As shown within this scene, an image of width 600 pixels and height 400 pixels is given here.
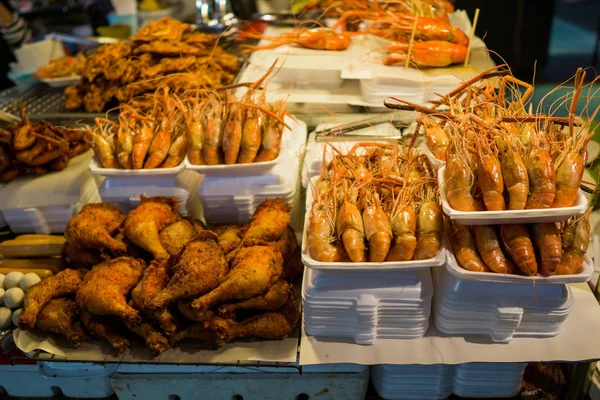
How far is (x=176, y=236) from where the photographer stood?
8.88 ft

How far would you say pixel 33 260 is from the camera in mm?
3004

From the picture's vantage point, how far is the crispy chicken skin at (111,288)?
2320 mm

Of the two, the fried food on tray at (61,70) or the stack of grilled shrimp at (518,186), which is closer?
the stack of grilled shrimp at (518,186)

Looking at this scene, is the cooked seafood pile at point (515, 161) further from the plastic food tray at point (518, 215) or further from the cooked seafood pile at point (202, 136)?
the cooked seafood pile at point (202, 136)

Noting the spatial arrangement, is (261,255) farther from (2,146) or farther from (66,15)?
(66,15)

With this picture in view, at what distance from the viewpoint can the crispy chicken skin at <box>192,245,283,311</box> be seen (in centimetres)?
226

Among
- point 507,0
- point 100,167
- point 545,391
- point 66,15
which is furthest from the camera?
point 66,15

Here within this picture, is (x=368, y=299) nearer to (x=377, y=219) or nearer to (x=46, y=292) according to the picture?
(x=377, y=219)

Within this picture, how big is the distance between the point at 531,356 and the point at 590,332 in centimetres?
36

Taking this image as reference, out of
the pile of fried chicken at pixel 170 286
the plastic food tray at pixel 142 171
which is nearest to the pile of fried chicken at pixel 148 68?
the plastic food tray at pixel 142 171

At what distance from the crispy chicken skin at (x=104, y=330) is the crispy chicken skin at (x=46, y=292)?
216 millimetres

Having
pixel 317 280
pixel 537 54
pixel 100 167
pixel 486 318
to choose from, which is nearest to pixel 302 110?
pixel 100 167

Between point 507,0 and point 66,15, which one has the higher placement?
point 507,0

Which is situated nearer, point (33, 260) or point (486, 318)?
point (486, 318)
